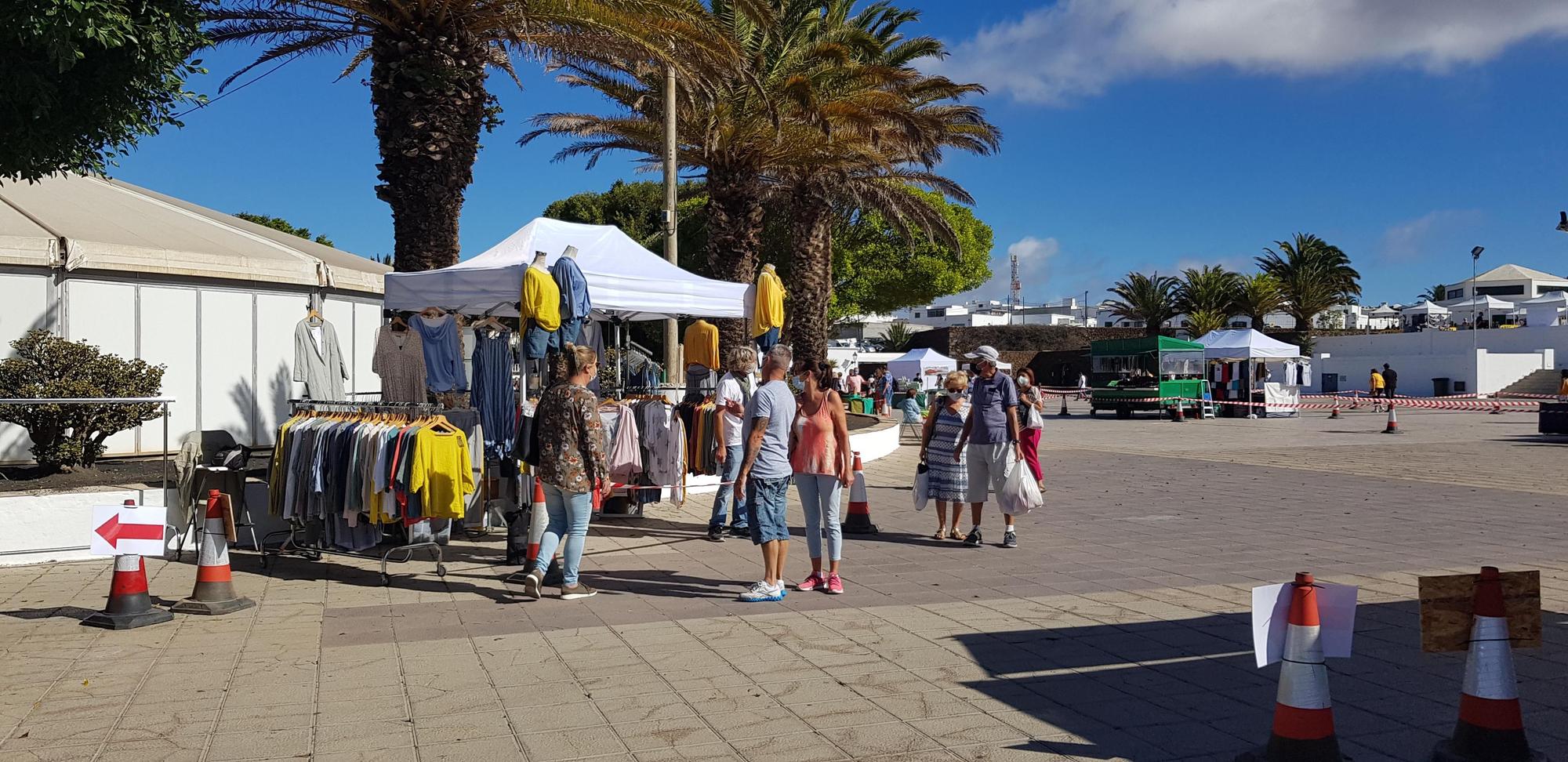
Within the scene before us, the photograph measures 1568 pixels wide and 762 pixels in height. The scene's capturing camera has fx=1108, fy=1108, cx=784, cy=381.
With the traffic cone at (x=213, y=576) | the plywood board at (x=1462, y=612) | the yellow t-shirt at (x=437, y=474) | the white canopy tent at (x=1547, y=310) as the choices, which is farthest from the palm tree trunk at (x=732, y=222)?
the white canopy tent at (x=1547, y=310)

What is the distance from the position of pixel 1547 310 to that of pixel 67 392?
216ft

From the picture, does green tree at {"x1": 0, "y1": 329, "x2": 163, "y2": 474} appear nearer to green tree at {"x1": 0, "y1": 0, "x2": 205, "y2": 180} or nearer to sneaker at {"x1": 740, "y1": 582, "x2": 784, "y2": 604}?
green tree at {"x1": 0, "y1": 0, "x2": 205, "y2": 180}

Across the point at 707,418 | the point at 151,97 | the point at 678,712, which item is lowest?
the point at 678,712

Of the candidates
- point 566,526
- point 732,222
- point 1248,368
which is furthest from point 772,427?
point 1248,368

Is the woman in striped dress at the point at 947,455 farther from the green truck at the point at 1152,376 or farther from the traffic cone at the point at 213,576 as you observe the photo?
the green truck at the point at 1152,376

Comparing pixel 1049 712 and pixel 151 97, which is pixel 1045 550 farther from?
pixel 151 97

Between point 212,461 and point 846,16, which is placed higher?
point 846,16

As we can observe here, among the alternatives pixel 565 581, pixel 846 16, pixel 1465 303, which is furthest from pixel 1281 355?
pixel 1465 303

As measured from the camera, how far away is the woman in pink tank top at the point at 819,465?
7699mm

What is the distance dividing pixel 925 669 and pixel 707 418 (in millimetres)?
5701

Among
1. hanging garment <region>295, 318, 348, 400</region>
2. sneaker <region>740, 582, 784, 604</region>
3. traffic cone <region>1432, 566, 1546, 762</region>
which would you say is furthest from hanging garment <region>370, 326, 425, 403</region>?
traffic cone <region>1432, 566, 1546, 762</region>

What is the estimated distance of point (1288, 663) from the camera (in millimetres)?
4062

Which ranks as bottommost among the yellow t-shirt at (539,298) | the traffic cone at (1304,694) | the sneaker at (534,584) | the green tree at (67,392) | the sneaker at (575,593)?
the sneaker at (575,593)

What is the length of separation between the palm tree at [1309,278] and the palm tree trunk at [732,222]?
44.3 m
